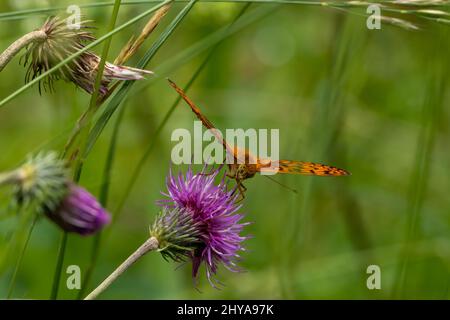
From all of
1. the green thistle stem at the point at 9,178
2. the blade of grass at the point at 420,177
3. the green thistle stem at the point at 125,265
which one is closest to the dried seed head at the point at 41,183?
the green thistle stem at the point at 9,178

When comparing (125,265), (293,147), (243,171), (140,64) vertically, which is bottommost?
(125,265)

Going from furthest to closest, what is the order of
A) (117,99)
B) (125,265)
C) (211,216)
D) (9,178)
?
(211,216) < (117,99) < (125,265) < (9,178)

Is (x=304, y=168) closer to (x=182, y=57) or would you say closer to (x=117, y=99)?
(x=117, y=99)

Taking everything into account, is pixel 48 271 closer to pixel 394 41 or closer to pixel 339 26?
pixel 339 26

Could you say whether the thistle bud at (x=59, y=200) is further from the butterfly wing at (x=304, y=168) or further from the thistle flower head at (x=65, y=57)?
the butterfly wing at (x=304, y=168)

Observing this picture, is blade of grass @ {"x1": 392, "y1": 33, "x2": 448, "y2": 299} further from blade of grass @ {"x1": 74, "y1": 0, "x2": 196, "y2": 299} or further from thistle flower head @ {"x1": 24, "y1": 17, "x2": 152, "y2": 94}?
thistle flower head @ {"x1": 24, "y1": 17, "x2": 152, "y2": 94}

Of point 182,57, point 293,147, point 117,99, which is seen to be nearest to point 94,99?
point 117,99

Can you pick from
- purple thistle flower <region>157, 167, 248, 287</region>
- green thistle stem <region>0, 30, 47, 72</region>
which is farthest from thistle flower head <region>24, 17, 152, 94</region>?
purple thistle flower <region>157, 167, 248, 287</region>
